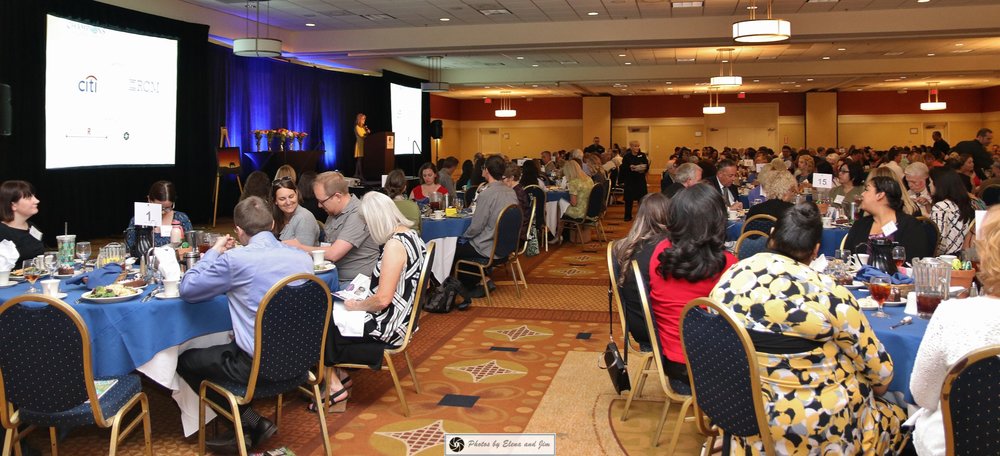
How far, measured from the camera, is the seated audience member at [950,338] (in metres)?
2.17

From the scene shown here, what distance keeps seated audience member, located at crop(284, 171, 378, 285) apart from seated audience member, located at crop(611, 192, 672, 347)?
1.79 metres

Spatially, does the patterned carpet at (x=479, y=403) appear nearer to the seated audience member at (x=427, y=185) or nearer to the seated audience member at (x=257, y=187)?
the seated audience member at (x=257, y=187)

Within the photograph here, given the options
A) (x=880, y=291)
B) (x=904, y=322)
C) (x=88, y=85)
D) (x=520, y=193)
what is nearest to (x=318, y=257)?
(x=880, y=291)

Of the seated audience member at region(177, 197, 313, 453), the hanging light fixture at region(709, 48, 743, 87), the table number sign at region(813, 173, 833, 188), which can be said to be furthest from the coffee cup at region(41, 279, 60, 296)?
the hanging light fixture at region(709, 48, 743, 87)

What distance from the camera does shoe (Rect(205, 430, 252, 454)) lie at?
12.1 feet

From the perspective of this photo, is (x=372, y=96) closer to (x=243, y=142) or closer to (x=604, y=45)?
(x=243, y=142)

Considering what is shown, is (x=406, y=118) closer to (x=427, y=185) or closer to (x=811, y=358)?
(x=427, y=185)

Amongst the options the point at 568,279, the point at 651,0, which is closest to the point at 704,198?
the point at 568,279

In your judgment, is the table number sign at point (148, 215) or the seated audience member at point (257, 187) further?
the seated audience member at point (257, 187)

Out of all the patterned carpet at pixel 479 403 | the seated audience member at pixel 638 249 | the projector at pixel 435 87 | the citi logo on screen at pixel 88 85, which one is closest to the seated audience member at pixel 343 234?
the patterned carpet at pixel 479 403

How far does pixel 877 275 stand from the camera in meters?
3.70

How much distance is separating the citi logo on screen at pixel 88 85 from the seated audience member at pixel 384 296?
26.0 ft

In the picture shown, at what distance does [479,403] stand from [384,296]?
2.83 feet

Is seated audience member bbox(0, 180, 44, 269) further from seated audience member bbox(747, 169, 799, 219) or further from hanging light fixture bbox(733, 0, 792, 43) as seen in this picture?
hanging light fixture bbox(733, 0, 792, 43)
